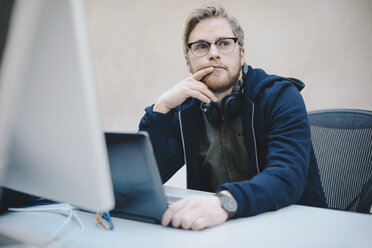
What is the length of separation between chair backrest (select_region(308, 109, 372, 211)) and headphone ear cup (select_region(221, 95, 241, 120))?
316 mm

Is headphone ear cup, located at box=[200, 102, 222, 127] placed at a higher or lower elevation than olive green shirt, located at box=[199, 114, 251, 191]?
higher

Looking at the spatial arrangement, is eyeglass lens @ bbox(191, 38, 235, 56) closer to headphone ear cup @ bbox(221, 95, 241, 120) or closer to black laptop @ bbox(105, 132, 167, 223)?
headphone ear cup @ bbox(221, 95, 241, 120)

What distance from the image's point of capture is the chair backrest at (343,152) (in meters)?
1.12

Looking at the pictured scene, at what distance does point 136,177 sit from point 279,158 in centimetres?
47

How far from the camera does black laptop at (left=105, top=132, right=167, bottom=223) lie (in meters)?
0.65

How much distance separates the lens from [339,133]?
1.20m

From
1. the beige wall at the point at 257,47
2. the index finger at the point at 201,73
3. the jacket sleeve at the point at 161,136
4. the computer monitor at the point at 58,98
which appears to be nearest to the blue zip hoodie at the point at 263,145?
the jacket sleeve at the point at 161,136

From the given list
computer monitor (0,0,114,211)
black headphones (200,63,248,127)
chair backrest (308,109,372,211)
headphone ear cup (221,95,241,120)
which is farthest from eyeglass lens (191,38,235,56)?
computer monitor (0,0,114,211)

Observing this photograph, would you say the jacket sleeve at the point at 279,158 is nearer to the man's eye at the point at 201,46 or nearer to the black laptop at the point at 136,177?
the black laptop at the point at 136,177

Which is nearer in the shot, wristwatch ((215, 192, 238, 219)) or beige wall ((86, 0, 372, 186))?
wristwatch ((215, 192, 238, 219))

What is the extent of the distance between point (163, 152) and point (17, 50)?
0.90 meters

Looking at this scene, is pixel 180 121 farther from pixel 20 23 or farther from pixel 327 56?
pixel 327 56

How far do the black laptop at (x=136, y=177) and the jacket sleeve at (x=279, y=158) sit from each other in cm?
19

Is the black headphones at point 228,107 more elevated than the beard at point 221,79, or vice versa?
the beard at point 221,79
